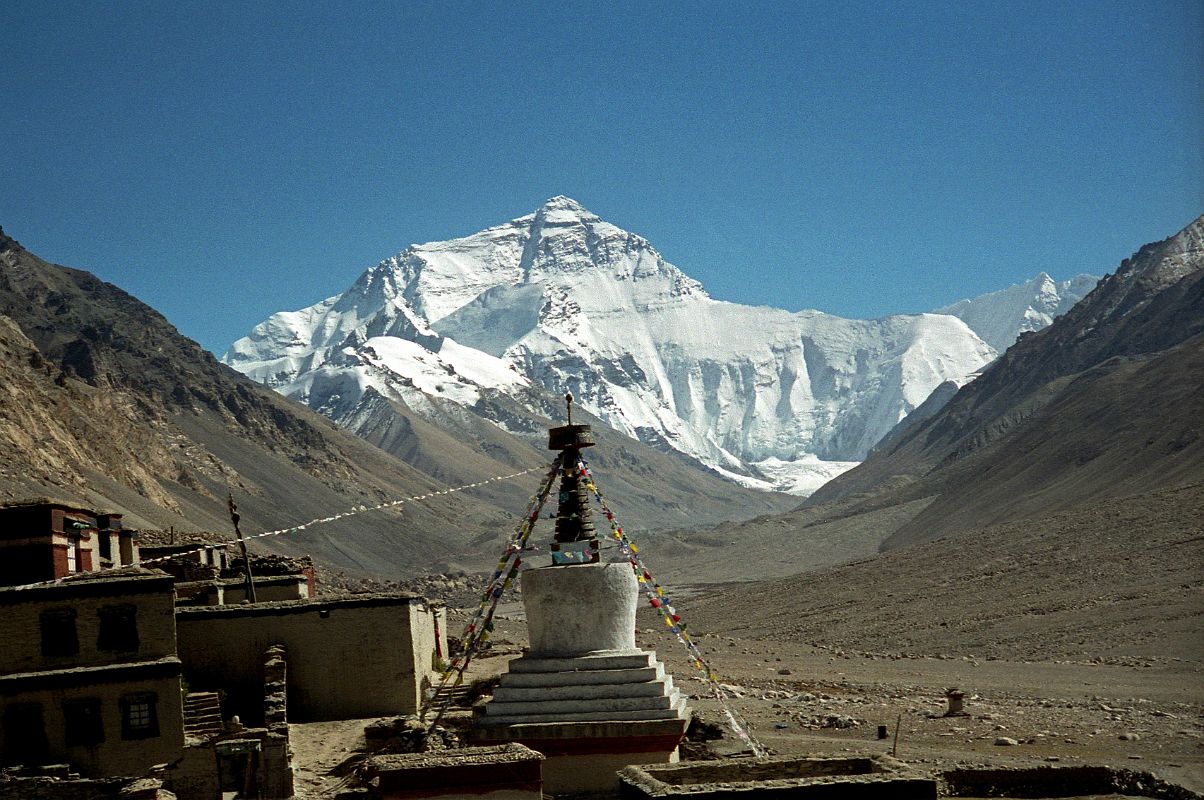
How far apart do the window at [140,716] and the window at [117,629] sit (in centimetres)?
70

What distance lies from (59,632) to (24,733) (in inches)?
51.4

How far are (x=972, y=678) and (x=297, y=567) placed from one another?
1784 cm

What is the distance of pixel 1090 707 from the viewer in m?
31.1

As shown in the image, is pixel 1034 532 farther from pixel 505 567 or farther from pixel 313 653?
pixel 505 567

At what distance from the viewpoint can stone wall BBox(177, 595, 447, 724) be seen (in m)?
21.1

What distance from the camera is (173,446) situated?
12631cm

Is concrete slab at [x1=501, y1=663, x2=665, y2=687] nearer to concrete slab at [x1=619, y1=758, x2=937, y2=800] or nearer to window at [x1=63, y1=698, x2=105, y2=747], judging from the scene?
concrete slab at [x1=619, y1=758, x2=937, y2=800]

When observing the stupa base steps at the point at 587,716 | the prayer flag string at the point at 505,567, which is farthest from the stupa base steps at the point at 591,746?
the prayer flag string at the point at 505,567

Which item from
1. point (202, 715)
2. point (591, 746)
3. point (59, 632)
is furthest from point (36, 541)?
point (591, 746)

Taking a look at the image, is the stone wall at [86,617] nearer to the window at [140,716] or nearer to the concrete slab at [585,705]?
the window at [140,716]

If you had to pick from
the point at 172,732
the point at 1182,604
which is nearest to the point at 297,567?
the point at 172,732

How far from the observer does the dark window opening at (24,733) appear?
62.1 ft

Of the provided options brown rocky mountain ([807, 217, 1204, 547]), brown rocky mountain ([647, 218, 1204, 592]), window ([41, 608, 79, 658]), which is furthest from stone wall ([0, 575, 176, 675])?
brown rocky mountain ([807, 217, 1204, 547])

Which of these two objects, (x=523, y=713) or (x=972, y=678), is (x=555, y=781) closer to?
(x=523, y=713)
